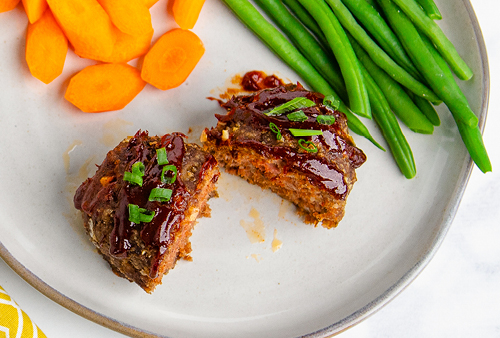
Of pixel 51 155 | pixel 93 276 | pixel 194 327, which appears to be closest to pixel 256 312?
pixel 194 327

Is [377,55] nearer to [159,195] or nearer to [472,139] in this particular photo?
[472,139]

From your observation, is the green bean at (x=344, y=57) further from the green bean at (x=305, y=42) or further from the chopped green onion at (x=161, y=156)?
the chopped green onion at (x=161, y=156)

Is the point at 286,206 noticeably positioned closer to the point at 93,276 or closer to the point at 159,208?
the point at 159,208

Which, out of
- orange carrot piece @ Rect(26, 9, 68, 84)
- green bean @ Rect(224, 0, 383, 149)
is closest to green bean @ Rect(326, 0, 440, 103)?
green bean @ Rect(224, 0, 383, 149)

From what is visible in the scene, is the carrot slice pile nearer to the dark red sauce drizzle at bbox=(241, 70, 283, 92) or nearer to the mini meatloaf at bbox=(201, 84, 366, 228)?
the dark red sauce drizzle at bbox=(241, 70, 283, 92)

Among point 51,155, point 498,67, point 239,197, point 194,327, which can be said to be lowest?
point 194,327
